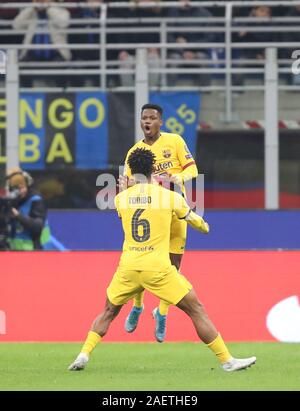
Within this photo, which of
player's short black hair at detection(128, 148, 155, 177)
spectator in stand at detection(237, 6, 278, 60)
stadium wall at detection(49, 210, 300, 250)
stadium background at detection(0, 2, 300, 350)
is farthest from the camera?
spectator in stand at detection(237, 6, 278, 60)

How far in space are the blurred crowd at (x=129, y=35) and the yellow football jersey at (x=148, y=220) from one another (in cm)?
937

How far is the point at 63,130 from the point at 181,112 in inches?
76.8

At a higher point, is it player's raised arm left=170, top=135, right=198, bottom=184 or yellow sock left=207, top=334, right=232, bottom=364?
player's raised arm left=170, top=135, right=198, bottom=184

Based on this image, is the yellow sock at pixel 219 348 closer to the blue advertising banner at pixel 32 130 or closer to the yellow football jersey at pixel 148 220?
the yellow football jersey at pixel 148 220

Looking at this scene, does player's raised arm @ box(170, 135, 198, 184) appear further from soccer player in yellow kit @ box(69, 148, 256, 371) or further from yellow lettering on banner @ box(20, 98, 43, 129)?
yellow lettering on banner @ box(20, 98, 43, 129)

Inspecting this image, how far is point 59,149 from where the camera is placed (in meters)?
20.0

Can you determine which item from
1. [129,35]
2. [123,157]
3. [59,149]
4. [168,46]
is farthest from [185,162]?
[129,35]

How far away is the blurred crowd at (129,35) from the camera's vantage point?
20188 millimetres

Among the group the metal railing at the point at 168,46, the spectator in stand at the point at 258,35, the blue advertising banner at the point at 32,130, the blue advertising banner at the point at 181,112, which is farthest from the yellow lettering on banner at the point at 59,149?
the spectator in stand at the point at 258,35

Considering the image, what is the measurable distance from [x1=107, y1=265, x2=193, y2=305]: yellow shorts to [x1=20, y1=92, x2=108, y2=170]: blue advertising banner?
895 centimetres

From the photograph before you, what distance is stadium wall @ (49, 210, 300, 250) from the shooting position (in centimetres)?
1944

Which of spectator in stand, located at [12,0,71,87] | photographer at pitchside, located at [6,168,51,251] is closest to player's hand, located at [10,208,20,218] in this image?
photographer at pitchside, located at [6,168,51,251]

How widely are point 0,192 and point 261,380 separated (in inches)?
389

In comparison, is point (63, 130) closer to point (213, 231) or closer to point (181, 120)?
point (181, 120)
